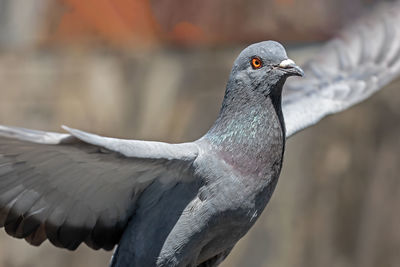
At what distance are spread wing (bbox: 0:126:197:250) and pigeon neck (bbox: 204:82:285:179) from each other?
166 millimetres

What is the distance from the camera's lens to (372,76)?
15.1ft

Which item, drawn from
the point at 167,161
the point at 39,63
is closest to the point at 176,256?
the point at 167,161

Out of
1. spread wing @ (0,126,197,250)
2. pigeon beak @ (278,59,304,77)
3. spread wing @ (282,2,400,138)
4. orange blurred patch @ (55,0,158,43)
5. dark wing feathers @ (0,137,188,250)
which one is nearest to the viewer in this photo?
spread wing @ (0,126,197,250)

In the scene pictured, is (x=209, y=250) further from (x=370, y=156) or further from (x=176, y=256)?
(x=370, y=156)

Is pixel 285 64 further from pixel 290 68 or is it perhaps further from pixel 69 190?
pixel 69 190

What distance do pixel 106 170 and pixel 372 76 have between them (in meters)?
2.11

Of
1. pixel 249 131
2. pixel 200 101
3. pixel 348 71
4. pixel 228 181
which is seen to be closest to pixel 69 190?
pixel 228 181

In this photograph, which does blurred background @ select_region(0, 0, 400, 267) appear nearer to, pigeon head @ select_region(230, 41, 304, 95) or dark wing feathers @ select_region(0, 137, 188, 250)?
pigeon head @ select_region(230, 41, 304, 95)

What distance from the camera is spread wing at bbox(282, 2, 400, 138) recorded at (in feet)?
13.8

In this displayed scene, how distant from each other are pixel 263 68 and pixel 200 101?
3288 mm

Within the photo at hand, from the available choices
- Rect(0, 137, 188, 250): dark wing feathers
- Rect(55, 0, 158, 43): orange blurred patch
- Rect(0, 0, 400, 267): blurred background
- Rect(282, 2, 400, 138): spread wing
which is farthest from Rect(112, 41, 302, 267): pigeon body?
Rect(55, 0, 158, 43): orange blurred patch

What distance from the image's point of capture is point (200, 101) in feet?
21.4

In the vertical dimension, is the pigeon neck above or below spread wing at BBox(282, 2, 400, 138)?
below

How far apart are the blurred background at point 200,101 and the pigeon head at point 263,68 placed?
305 centimetres
